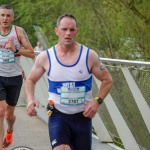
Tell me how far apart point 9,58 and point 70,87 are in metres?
2.64

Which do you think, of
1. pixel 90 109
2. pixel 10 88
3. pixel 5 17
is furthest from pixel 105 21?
pixel 90 109

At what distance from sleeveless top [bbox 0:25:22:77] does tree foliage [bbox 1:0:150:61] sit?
468 cm

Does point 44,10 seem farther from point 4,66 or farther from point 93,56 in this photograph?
point 93,56

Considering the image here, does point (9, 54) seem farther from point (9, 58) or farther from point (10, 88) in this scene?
point (10, 88)

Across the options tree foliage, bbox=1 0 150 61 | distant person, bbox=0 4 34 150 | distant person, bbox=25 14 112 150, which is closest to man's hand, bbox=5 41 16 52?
distant person, bbox=0 4 34 150

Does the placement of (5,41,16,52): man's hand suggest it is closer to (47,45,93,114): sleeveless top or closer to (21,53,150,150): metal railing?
(21,53,150,150): metal railing

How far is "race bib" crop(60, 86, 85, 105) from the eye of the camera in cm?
551

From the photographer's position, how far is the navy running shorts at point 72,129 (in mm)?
5477

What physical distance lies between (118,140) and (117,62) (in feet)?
5.32

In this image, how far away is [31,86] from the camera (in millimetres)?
5652

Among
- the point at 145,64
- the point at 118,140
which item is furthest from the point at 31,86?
the point at 118,140

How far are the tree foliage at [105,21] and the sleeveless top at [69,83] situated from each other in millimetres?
6766

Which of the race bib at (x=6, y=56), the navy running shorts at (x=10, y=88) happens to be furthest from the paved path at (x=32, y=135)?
the race bib at (x=6, y=56)

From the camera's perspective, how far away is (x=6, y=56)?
7961 millimetres
